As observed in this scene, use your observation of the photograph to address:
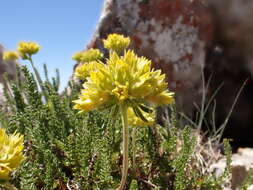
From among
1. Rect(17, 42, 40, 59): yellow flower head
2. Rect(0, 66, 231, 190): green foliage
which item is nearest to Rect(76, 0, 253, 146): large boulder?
Rect(17, 42, 40, 59): yellow flower head

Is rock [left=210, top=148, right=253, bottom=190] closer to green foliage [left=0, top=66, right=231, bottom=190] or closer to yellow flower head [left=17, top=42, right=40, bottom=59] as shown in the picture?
green foliage [left=0, top=66, right=231, bottom=190]

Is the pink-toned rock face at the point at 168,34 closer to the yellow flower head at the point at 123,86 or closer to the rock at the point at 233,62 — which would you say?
the rock at the point at 233,62

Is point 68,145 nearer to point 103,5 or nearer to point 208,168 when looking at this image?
point 208,168

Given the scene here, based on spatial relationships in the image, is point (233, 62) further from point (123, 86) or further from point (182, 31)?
point (123, 86)

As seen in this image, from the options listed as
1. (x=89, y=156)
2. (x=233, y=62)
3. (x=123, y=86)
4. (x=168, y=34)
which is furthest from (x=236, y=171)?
(x=233, y=62)

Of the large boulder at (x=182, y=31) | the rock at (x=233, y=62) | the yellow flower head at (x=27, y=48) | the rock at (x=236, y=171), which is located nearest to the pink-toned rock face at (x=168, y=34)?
the large boulder at (x=182, y=31)

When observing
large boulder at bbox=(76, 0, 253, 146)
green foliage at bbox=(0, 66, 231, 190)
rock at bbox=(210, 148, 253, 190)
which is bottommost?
rock at bbox=(210, 148, 253, 190)

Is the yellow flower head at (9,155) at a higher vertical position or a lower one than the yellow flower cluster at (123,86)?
lower
